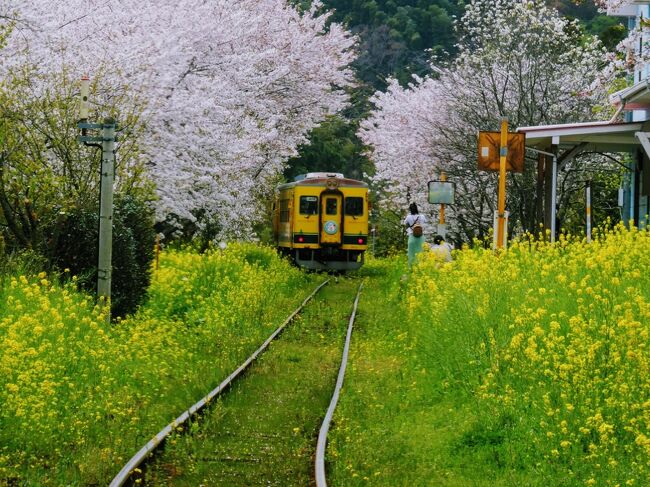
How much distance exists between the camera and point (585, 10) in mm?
60188

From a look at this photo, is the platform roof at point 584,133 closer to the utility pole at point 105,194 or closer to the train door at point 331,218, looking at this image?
the utility pole at point 105,194

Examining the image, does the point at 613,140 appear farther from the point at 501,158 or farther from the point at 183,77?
the point at 183,77

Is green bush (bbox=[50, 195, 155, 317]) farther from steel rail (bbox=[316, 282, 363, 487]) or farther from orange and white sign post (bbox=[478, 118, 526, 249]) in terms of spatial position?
orange and white sign post (bbox=[478, 118, 526, 249])

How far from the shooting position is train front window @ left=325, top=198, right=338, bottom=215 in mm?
30453

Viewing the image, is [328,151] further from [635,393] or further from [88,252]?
[635,393]

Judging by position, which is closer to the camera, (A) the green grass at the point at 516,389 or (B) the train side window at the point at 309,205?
(A) the green grass at the point at 516,389

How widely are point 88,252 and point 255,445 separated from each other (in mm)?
7291

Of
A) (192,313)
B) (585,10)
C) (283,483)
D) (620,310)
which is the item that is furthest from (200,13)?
(585,10)

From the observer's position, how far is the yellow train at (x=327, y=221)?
99.5 ft

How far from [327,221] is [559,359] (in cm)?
2185

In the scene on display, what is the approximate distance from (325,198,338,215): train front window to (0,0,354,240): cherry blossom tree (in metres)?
1.94

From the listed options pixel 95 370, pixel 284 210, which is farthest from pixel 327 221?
pixel 95 370

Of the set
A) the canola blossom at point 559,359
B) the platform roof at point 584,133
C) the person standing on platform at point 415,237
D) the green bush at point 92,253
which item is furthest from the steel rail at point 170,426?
the platform roof at point 584,133

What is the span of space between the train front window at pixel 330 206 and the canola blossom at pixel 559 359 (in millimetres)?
17576
